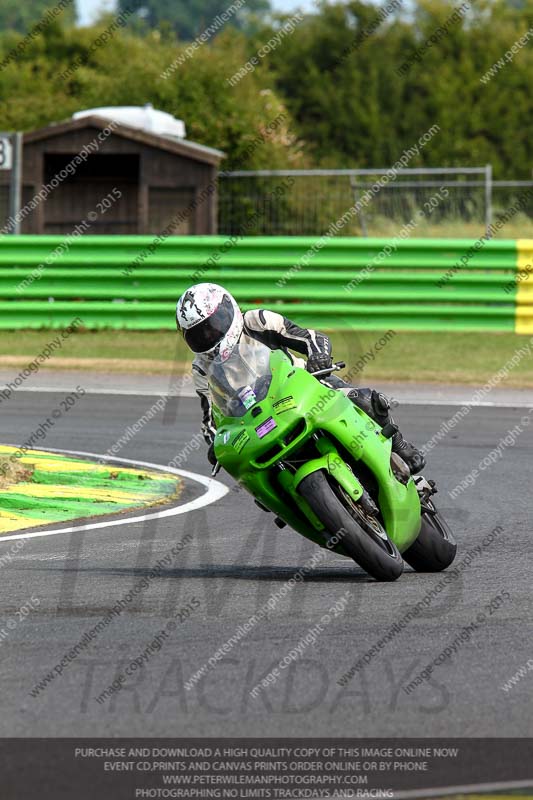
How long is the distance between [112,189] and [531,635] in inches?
901

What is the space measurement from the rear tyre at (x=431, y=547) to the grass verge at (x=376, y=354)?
915 centimetres

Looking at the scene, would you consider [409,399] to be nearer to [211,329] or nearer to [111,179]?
[211,329]

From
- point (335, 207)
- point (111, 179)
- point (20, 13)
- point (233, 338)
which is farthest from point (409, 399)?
point (20, 13)

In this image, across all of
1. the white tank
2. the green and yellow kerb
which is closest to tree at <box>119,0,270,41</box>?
the white tank

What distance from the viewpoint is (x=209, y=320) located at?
725cm

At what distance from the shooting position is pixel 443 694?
216 inches

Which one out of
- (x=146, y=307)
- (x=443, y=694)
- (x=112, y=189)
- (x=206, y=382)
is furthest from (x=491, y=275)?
(x=443, y=694)

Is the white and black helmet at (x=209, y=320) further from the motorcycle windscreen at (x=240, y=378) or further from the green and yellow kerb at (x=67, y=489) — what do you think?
the green and yellow kerb at (x=67, y=489)

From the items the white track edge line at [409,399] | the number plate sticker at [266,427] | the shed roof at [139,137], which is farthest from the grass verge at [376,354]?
the number plate sticker at [266,427]

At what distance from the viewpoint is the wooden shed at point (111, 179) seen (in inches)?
1067

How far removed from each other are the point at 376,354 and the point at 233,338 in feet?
40.5

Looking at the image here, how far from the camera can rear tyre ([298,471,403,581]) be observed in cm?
699

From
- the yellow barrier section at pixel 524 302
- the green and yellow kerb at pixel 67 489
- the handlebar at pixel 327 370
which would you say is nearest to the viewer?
the handlebar at pixel 327 370

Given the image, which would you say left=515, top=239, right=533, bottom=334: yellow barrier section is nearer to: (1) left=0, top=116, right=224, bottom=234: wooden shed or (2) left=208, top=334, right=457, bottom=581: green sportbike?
(1) left=0, top=116, right=224, bottom=234: wooden shed
